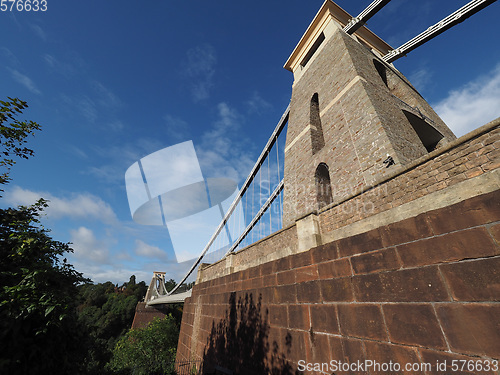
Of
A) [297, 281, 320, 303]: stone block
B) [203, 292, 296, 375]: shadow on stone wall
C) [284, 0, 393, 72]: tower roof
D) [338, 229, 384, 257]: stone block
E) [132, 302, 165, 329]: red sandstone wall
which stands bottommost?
[132, 302, 165, 329]: red sandstone wall

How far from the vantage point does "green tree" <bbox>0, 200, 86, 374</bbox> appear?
2244 mm

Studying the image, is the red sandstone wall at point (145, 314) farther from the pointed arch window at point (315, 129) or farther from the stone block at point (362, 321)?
the stone block at point (362, 321)

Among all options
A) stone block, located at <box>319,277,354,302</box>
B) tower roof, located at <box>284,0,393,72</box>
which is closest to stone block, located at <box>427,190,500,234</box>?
stone block, located at <box>319,277,354,302</box>

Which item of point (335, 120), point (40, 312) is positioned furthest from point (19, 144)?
point (335, 120)

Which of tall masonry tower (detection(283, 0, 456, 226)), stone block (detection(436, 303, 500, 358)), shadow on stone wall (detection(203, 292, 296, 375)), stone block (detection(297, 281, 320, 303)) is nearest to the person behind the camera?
stone block (detection(436, 303, 500, 358))

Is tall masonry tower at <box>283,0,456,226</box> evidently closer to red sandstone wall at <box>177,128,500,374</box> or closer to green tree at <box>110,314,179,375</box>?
red sandstone wall at <box>177,128,500,374</box>

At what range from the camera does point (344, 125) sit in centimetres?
652

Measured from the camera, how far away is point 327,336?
9.16 ft

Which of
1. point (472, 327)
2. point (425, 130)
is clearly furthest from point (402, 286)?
point (425, 130)

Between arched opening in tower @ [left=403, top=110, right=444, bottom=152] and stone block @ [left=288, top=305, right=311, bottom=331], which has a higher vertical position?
arched opening in tower @ [left=403, top=110, right=444, bottom=152]

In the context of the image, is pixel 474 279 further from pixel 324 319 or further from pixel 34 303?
pixel 34 303

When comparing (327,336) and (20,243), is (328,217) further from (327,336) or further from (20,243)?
(20,243)

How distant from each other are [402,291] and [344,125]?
18.3ft

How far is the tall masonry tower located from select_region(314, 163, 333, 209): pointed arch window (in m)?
0.03
